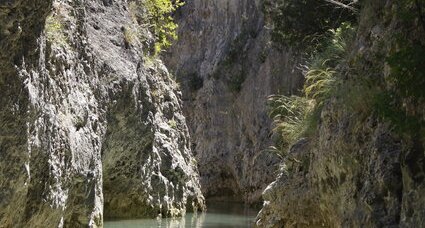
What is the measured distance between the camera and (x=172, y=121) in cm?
2047

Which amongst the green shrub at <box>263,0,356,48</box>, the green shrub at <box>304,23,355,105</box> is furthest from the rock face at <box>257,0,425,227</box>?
the green shrub at <box>263,0,356,48</box>

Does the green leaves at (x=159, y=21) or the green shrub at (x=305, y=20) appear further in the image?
the green leaves at (x=159, y=21)

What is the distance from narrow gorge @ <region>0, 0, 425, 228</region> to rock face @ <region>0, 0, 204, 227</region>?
0.03 m

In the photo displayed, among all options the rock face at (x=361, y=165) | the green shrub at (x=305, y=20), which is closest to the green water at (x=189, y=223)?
the rock face at (x=361, y=165)

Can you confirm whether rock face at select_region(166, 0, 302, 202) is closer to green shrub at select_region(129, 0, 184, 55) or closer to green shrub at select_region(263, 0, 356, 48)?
green shrub at select_region(263, 0, 356, 48)

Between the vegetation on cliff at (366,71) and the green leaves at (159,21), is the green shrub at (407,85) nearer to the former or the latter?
the vegetation on cliff at (366,71)

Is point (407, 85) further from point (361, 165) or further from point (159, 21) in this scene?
point (159, 21)

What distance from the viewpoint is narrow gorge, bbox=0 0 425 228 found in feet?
22.1

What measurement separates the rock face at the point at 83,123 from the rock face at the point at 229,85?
4.16 m

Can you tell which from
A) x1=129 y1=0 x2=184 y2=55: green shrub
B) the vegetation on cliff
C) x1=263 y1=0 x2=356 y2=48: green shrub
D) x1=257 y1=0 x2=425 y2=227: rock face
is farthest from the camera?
x1=129 y1=0 x2=184 y2=55: green shrub

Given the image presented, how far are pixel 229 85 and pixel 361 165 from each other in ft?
74.9

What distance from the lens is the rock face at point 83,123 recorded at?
832 centimetres

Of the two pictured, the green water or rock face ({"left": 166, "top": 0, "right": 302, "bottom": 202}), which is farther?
rock face ({"left": 166, "top": 0, "right": 302, "bottom": 202})

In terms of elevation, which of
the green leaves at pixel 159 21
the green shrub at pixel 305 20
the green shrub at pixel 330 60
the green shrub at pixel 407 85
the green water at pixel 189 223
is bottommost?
the green water at pixel 189 223
